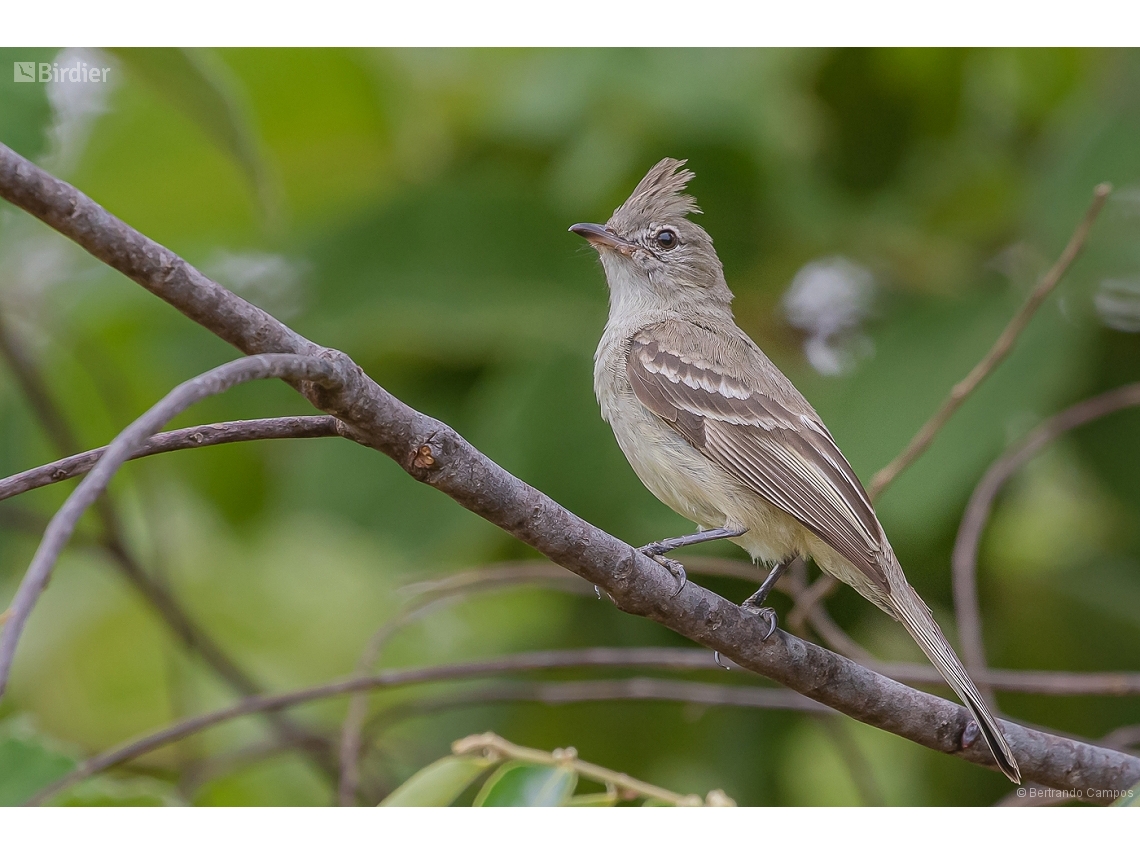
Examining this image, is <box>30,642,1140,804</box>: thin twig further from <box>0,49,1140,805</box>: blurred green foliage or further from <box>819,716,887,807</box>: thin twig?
<box>819,716,887,807</box>: thin twig

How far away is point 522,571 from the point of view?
2604 millimetres

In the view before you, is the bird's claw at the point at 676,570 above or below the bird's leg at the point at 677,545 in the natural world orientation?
below

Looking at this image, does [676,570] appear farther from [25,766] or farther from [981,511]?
[25,766]

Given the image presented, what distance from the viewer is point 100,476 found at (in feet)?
3.24

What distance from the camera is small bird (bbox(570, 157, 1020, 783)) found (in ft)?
6.50

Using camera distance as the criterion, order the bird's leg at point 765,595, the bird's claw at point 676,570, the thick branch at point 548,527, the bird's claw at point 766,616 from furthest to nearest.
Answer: the bird's leg at point 765,595 < the bird's claw at point 766,616 < the bird's claw at point 676,570 < the thick branch at point 548,527

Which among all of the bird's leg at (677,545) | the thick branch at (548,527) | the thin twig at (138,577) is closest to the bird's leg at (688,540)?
the bird's leg at (677,545)

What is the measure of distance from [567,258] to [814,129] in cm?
84

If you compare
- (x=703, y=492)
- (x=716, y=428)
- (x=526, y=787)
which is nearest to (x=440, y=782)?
(x=526, y=787)

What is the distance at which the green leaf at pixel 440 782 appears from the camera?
2.00 meters

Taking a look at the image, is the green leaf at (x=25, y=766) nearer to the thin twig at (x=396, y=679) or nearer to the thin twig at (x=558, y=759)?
the thin twig at (x=396, y=679)

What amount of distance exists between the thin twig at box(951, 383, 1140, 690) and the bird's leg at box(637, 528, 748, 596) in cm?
63

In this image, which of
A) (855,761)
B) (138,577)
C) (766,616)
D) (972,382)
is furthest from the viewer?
(138,577)

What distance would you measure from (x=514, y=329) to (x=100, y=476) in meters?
2.14
